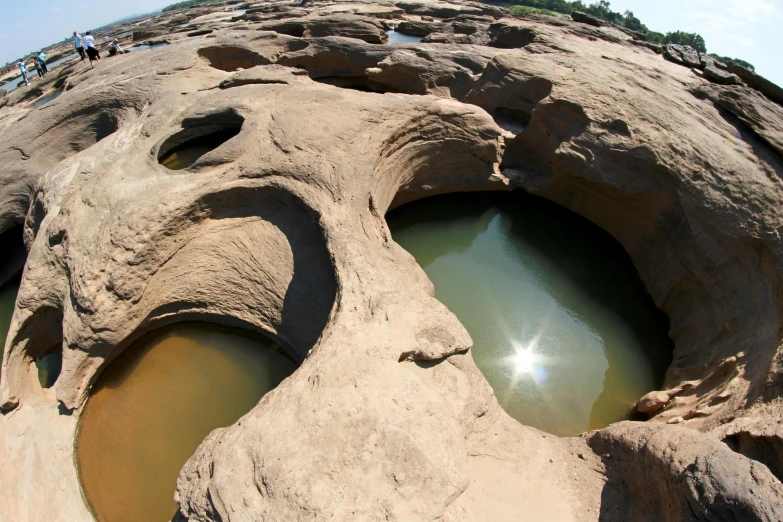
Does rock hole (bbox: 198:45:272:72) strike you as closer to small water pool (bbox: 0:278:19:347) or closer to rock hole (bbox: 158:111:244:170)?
rock hole (bbox: 158:111:244:170)

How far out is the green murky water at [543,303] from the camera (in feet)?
15.5

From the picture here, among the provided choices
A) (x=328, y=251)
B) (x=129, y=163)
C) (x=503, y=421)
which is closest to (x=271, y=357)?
(x=328, y=251)

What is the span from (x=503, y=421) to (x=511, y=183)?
4.65 metres

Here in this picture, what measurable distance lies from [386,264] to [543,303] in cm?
275

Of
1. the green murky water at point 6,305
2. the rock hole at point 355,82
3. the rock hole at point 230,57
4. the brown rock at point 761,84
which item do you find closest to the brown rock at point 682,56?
the brown rock at point 761,84

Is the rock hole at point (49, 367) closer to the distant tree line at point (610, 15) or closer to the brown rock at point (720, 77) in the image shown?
the brown rock at point (720, 77)

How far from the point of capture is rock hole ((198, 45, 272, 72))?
904 centimetres

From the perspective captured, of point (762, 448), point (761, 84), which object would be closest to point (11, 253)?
point (762, 448)

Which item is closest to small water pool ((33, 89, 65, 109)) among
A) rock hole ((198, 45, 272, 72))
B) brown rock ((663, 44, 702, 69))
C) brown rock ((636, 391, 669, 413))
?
rock hole ((198, 45, 272, 72))

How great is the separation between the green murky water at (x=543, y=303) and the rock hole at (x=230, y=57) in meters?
5.46

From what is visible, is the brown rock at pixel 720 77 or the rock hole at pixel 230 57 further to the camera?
the rock hole at pixel 230 57

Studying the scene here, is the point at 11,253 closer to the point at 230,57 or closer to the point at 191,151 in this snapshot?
the point at 191,151

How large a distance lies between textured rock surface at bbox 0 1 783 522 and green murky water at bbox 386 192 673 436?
35cm

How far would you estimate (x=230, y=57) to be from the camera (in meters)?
9.35
